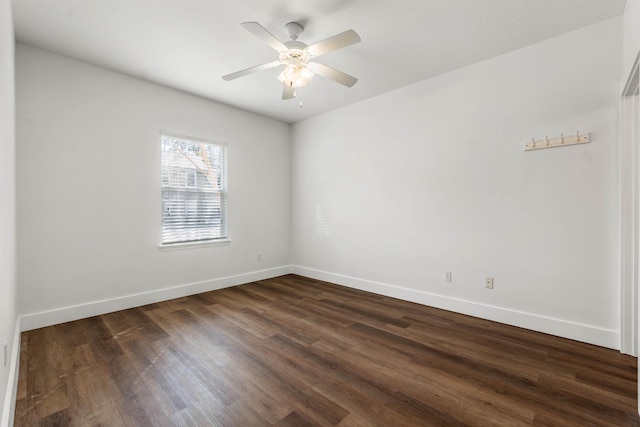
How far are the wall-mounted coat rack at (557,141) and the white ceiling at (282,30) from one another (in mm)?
930

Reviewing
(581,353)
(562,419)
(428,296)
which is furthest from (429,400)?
(428,296)

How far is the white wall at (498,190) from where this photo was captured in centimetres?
245

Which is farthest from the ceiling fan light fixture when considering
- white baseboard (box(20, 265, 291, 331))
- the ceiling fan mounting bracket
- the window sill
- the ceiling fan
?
white baseboard (box(20, 265, 291, 331))

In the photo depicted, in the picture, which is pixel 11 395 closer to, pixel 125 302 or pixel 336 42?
pixel 125 302

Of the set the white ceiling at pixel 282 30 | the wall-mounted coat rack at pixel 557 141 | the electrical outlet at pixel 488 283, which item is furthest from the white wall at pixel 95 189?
the wall-mounted coat rack at pixel 557 141

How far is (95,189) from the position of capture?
3.13 metres

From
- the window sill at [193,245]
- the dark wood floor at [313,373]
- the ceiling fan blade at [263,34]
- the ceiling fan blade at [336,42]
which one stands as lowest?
the dark wood floor at [313,373]

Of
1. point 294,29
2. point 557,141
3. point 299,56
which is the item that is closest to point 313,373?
point 299,56

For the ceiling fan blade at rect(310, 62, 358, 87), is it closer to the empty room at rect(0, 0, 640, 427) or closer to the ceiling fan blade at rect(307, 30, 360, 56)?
the empty room at rect(0, 0, 640, 427)

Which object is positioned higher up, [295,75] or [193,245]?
[295,75]

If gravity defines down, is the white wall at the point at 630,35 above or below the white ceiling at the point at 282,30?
below

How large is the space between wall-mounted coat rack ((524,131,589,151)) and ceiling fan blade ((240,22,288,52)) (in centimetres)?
244

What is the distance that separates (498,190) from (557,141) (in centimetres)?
63

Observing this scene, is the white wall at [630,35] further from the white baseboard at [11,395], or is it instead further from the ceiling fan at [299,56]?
the white baseboard at [11,395]
